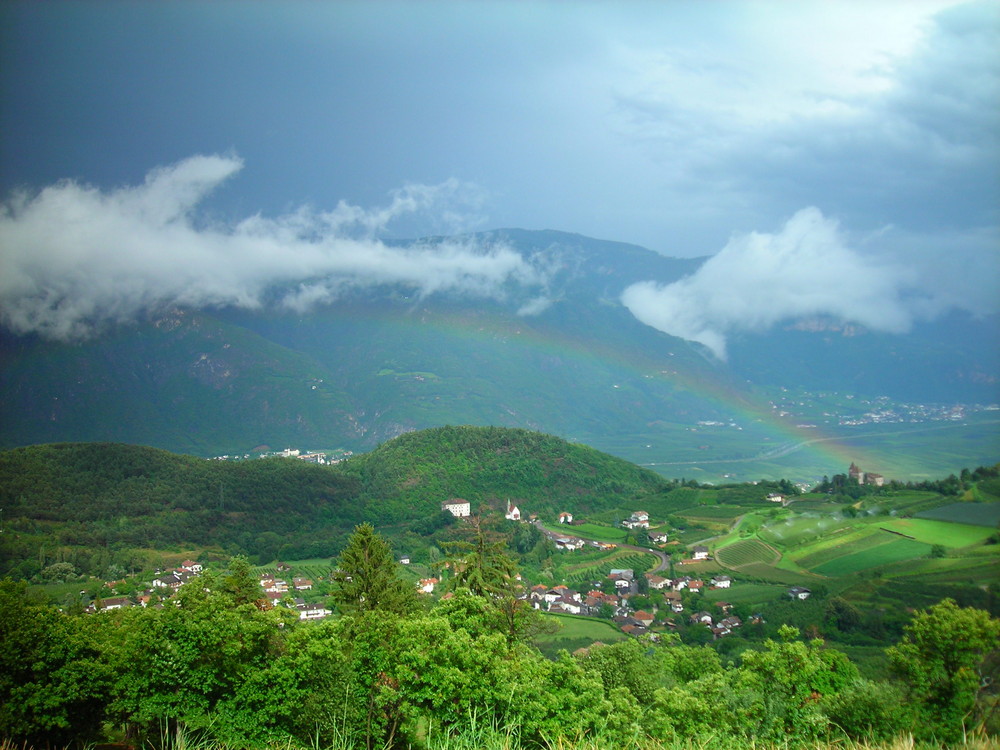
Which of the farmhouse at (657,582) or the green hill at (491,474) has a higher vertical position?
the green hill at (491,474)

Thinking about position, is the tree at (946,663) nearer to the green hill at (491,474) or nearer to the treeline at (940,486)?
the treeline at (940,486)

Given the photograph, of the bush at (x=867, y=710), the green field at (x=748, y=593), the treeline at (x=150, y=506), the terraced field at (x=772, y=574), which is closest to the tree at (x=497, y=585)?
the bush at (x=867, y=710)

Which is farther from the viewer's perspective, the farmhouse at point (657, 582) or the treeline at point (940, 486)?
the treeline at point (940, 486)

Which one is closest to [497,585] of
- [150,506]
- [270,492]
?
[150,506]

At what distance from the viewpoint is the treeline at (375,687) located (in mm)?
7680

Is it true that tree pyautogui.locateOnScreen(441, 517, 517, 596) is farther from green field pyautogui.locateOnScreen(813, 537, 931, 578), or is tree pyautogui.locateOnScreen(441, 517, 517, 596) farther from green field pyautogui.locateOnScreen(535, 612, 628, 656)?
green field pyautogui.locateOnScreen(813, 537, 931, 578)

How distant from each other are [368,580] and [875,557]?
23.7 m

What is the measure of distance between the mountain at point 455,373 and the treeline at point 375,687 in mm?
60721

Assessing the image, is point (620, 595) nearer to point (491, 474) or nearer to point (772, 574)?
point (772, 574)

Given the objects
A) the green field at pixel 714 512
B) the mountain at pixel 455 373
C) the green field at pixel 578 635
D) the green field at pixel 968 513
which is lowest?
the green field at pixel 578 635

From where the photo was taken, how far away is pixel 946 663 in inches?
359

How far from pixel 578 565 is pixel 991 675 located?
2553 cm

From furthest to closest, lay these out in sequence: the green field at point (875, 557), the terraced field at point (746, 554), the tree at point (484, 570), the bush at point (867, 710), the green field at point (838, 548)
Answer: the terraced field at point (746, 554), the green field at point (838, 548), the green field at point (875, 557), the tree at point (484, 570), the bush at point (867, 710)

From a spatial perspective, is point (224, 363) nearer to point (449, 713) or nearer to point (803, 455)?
point (803, 455)
